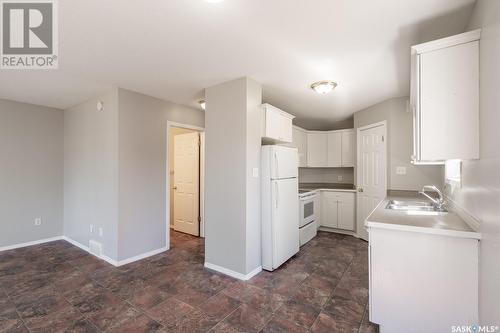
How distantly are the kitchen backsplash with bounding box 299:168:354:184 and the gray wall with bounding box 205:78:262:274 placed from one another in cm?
298

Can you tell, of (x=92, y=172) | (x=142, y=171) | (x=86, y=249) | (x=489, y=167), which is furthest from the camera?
(x=86, y=249)

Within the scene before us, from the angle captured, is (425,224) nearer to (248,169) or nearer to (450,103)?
(450,103)

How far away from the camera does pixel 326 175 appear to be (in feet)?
18.5

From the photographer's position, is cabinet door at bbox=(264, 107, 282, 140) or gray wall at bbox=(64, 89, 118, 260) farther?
gray wall at bbox=(64, 89, 118, 260)

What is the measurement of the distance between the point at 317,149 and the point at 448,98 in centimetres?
383

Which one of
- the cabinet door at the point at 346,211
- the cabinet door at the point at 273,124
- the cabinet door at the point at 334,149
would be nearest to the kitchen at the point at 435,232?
the cabinet door at the point at 273,124

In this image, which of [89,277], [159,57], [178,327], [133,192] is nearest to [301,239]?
[178,327]

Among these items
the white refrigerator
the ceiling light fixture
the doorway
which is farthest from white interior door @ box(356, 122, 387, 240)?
the doorway

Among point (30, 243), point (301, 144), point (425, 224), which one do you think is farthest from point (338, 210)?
point (30, 243)

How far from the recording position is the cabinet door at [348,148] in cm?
496

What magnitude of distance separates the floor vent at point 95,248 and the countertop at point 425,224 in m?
3.66

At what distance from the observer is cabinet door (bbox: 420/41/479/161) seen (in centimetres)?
144

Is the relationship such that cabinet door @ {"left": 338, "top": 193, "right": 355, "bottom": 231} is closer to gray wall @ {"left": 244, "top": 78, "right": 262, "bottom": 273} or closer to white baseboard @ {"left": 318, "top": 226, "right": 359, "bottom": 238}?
white baseboard @ {"left": 318, "top": 226, "right": 359, "bottom": 238}

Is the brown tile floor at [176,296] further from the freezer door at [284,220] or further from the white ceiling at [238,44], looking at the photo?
the white ceiling at [238,44]
